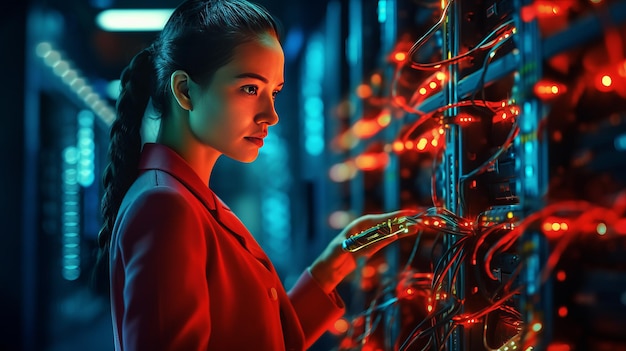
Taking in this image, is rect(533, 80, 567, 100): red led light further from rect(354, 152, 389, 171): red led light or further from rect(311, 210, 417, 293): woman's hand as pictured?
rect(354, 152, 389, 171): red led light

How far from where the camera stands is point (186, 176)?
0.99 metres

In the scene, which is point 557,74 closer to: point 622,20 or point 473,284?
point 622,20

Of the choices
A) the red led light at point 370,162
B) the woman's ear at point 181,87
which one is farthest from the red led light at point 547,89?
the red led light at point 370,162

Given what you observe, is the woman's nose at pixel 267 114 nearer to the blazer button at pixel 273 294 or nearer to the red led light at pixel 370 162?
the blazer button at pixel 273 294

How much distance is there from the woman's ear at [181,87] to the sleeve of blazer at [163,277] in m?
0.19

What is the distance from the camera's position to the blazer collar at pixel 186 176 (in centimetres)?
99

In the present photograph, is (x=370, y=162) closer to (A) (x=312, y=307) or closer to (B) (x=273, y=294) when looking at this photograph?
(A) (x=312, y=307)

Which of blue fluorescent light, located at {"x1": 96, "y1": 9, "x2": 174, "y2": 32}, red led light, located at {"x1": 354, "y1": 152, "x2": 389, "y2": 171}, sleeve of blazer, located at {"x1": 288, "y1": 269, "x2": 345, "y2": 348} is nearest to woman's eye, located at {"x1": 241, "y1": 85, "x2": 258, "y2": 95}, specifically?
sleeve of blazer, located at {"x1": 288, "y1": 269, "x2": 345, "y2": 348}

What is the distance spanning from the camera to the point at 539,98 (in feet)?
2.38

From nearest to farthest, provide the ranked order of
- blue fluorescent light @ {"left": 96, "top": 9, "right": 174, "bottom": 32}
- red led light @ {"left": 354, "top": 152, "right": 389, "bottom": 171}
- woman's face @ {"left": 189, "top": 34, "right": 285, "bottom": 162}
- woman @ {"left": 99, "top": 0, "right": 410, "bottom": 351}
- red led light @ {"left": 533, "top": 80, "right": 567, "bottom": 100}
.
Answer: red led light @ {"left": 533, "top": 80, "right": 567, "bottom": 100}
woman @ {"left": 99, "top": 0, "right": 410, "bottom": 351}
woman's face @ {"left": 189, "top": 34, "right": 285, "bottom": 162}
red led light @ {"left": 354, "top": 152, "right": 389, "bottom": 171}
blue fluorescent light @ {"left": 96, "top": 9, "right": 174, "bottom": 32}

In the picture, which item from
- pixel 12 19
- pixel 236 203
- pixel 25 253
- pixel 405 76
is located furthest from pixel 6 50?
pixel 236 203

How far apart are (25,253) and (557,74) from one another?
8.46 ft

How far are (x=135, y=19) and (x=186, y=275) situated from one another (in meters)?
2.19

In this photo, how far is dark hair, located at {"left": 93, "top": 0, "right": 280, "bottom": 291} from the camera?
99 cm
